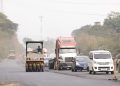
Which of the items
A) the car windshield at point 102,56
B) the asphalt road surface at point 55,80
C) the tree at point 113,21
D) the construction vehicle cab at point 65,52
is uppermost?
the tree at point 113,21

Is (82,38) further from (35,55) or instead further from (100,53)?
(100,53)

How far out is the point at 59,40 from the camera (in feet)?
211

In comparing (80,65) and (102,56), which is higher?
(102,56)

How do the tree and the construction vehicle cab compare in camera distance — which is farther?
the tree

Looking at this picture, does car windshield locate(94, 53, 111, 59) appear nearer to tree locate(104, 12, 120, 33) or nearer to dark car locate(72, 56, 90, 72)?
dark car locate(72, 56, 90, 72)

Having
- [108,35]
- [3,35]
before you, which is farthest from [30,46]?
[3,35]

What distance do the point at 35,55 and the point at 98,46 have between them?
1571 inches

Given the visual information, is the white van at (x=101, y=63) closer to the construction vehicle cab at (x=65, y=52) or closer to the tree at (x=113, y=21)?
the construction vehicle cab at (x=65, y=52)

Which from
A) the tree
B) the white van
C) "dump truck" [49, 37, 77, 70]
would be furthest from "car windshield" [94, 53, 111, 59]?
the tree

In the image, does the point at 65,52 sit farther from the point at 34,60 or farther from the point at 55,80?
the point at 55,80

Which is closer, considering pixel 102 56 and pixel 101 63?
pixel 101 63

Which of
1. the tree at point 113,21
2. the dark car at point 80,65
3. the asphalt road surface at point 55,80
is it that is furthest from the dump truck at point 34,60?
the tree at point 113,21

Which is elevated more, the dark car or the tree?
the tree

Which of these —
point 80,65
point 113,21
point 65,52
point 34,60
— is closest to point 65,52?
point 65,52
